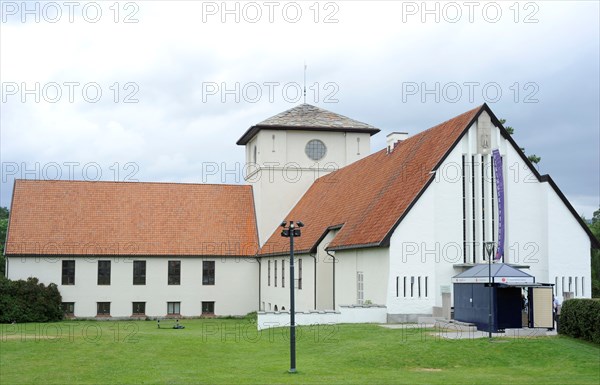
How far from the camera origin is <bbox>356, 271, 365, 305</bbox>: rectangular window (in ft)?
112

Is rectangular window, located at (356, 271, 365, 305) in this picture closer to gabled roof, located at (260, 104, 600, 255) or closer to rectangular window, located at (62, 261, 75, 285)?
gabled roof, located at (260, 104, 600, 255)

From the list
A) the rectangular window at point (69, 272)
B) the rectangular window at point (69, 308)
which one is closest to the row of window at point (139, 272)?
the rectangular window at point (69, 272)

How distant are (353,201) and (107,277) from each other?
1837 centimetres

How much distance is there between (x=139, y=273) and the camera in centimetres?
4956

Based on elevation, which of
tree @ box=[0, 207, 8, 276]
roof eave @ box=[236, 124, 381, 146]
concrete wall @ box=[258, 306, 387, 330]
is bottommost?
concrete wall @ box=[258, 306, 387, 330]

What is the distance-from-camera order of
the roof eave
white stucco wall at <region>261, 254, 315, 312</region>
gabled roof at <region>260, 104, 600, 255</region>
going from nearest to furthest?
gabled roof at <region>260, 104, 600, 255</region> → white stucco wall at <region>261, 254, 315, 312</region> → the roof eave

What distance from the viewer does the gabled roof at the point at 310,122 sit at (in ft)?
167

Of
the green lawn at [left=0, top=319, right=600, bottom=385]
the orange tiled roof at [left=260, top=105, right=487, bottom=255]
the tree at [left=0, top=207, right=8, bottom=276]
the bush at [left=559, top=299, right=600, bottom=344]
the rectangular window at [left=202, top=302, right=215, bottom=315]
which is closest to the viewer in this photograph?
the green lawn at [left=0, top=319, right=600, bottom=385]

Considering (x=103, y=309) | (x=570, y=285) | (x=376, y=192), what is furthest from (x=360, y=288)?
(x=103, y=309)

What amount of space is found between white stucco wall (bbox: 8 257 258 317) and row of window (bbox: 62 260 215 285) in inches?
8.7

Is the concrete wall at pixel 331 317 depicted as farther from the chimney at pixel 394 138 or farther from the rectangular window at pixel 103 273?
the rectangular window at pixel 103 273

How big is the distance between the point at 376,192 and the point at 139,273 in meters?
19.4

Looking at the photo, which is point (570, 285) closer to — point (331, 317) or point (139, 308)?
point (331, 317)

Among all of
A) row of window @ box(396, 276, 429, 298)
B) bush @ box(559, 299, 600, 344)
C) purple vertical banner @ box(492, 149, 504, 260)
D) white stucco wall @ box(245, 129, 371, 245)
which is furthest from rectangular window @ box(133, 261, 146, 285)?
bush @ box(559, 299, 600, 344)
